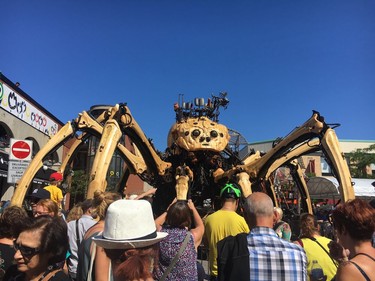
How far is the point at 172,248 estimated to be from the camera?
9.89ft

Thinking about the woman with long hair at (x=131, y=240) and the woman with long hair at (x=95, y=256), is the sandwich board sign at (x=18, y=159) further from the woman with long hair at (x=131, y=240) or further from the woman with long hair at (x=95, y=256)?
the woman with long hair at (x=131, y=240)

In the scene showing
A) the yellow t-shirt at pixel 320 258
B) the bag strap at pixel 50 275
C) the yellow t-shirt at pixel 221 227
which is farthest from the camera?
the yellow t-shirt at pixel 221 227

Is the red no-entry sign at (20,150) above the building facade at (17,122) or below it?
below

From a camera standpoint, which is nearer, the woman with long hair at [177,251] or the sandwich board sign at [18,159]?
the woman with long hair at [177,251]

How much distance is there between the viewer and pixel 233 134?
23188mm

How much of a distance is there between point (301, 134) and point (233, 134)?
16220 millimetres

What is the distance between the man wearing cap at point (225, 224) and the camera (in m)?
3.86

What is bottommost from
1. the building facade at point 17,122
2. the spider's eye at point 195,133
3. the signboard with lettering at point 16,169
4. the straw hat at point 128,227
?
the straw hat at point 128,227

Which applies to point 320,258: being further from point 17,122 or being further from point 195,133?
point 17,122

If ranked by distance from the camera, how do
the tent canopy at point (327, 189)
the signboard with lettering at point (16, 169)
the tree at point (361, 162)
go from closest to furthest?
1. the signboard with lettering at point (16, 169)
2. the tent canopy at point (327, 189)
3. the tree at point (361, 162)

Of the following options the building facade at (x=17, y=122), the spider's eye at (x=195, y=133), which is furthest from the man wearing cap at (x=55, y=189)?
the building facade at (x=17, y=122)

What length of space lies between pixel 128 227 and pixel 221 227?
6.85ft

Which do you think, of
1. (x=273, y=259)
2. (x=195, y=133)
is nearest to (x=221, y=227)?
(x=273, y=259)

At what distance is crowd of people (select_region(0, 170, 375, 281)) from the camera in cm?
196
